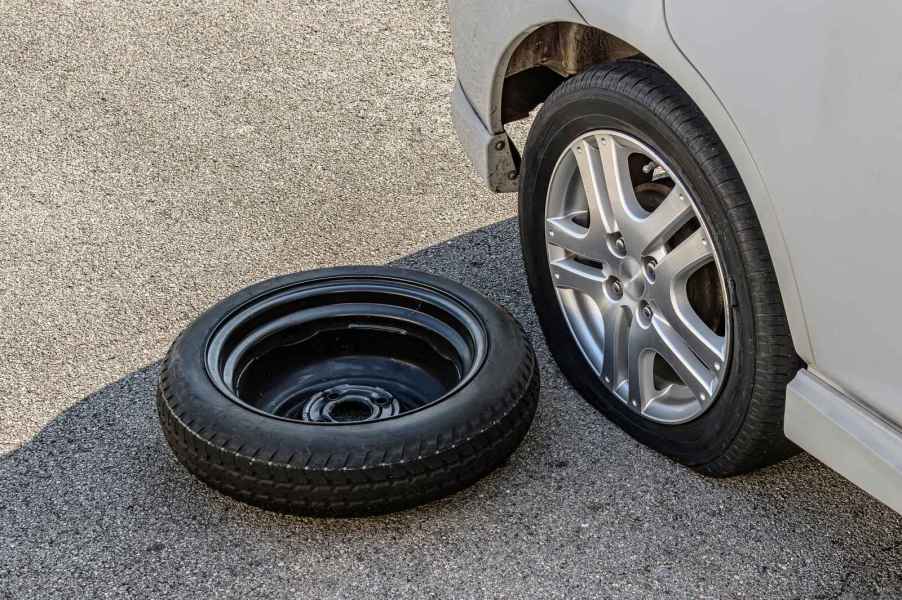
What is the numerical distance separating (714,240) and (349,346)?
1.28 meters

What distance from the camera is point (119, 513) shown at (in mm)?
3029

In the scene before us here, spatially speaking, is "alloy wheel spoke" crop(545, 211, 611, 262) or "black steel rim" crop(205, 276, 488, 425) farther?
"black steel rim" crop(205, 276, 488, 425)

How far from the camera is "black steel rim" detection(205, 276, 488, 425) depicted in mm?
3312

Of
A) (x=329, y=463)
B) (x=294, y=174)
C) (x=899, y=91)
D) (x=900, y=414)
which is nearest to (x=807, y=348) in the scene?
(x=900, y=414)

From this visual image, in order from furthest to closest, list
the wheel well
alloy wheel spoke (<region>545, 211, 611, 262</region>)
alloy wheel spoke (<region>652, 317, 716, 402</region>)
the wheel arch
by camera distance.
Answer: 1. the wheel well
2. alloy wheel spoke (<region>545, 211, 611, 262</region>)
3. alloy wheel spoke (<region>652, 317, 716, 402</region>)
4. the wheel arch

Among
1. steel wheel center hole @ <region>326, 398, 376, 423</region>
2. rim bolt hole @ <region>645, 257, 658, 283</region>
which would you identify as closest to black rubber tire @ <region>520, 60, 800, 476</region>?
rim bolt hole @ <region>645, 257, 658, 283</region>

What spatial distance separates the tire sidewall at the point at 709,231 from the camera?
2662 mm

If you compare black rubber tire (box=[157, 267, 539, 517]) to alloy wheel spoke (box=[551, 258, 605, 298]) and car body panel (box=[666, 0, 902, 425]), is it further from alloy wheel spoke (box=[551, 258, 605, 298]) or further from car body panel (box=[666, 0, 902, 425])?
car body panel (box=[666, 0, 902, 425])

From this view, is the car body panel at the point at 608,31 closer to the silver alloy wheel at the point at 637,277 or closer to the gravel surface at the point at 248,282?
the silver alloy wheel at the point at 637,277

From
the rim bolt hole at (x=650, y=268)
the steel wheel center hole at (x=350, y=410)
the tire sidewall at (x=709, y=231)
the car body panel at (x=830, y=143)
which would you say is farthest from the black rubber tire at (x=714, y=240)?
the steel wheel center hole at (x=350, y=410)

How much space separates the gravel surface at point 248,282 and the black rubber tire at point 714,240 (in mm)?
164

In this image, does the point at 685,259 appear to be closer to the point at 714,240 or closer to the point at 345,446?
the point at 714,240

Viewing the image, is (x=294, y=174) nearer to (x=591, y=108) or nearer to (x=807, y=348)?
(x=591, y=108)

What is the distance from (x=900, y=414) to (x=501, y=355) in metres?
1.13
